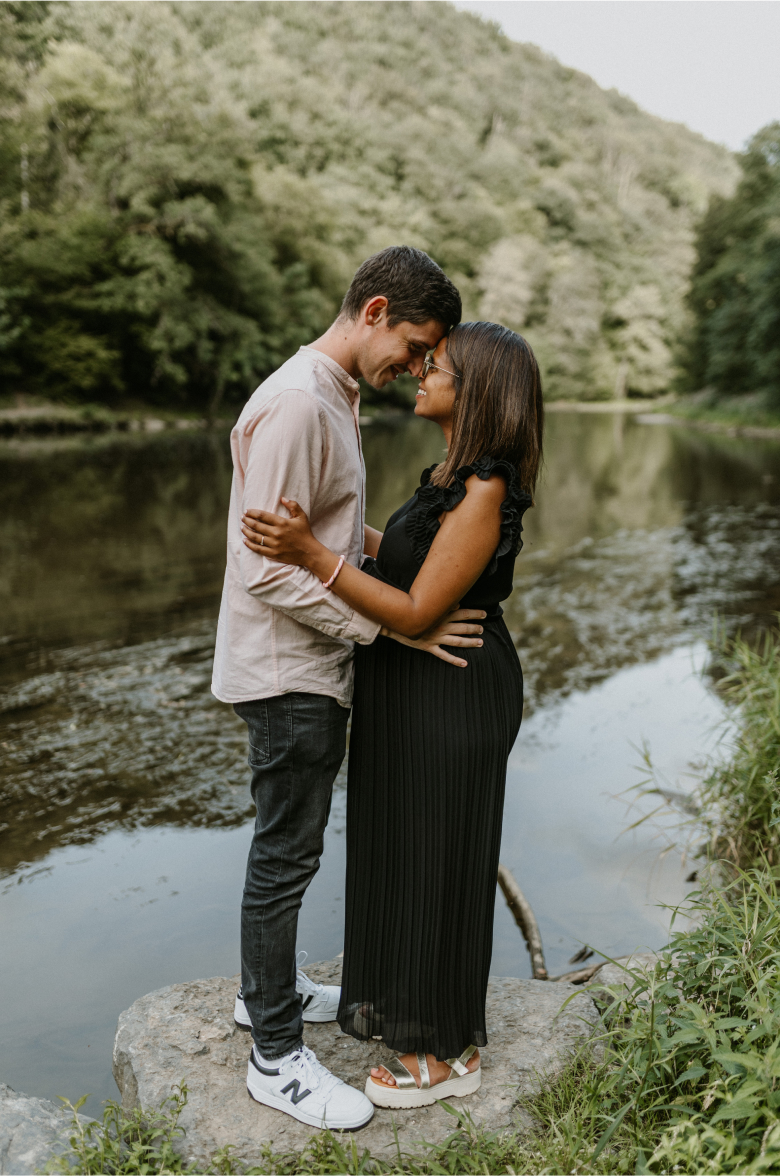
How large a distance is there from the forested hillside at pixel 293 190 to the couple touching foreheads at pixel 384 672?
27765mm

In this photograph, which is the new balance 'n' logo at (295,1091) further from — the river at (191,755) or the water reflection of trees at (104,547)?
the water reflection of trees at (104,547)

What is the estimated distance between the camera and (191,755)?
5.47 m

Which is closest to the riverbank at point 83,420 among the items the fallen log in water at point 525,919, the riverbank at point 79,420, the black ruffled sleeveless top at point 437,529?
the riverbank at point 79,420

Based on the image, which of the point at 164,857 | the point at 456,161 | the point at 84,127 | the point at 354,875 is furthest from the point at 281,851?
the point at 456,161

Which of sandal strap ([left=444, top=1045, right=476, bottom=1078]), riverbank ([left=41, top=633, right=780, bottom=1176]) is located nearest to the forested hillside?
sandal strap ([left=444, top=1045, right=476, bottom=1078])

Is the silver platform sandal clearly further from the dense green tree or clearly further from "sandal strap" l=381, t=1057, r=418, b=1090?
the dense green tree

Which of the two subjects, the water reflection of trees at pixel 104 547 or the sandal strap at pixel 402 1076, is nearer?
the sandal strap at pixel 402 1076

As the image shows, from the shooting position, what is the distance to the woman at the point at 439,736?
2.23m

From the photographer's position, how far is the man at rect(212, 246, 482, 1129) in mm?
2197

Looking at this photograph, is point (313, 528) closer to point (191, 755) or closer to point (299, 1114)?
point (299, 1114)

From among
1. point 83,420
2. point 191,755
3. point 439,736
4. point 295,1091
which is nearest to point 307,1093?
point 295,1091

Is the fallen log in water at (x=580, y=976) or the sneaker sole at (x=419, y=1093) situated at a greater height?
the sneaker sole at (x=419, y=1093)

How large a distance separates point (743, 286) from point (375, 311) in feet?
146

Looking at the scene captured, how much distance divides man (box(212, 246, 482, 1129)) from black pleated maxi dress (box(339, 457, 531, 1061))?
0.34 ft
